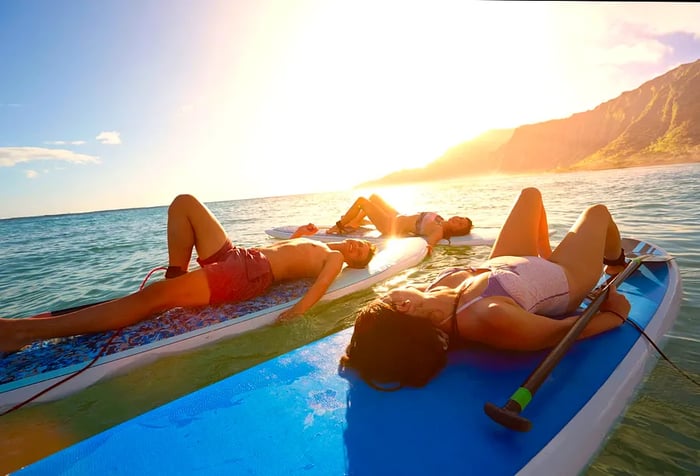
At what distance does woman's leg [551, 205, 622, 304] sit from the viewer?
2.65m

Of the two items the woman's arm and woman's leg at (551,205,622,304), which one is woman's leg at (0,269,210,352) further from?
woman's leg at (551,205,622,304)

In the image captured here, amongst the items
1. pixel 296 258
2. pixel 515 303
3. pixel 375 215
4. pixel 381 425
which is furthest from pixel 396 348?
pixel 375 215

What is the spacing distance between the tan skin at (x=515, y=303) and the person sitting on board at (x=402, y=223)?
11.9ft

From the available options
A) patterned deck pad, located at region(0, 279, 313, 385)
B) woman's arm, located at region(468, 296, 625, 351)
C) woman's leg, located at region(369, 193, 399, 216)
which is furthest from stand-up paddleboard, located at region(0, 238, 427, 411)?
woman's leg, located at region(369, 193, 399, 216)

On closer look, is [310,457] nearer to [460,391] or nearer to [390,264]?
[460,391]

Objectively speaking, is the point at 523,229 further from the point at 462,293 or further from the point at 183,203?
the point at 183,203

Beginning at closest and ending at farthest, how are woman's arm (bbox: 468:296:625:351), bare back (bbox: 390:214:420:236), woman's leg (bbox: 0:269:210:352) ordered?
woman's arm (bbox: 468:296:625:351) < woman's leg (bbox: 0:269:210:352) < bare back (bbox: 390:214:420:236)

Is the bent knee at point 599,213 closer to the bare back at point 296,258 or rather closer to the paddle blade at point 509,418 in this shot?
the paddle blade at point 509,418

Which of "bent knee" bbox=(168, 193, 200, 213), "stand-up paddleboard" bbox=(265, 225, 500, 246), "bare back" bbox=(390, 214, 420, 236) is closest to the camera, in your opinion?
"bent knee" bbox=(168, 193, 200, 213)

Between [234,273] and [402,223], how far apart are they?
15.6 feet

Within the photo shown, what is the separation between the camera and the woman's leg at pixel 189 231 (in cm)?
362

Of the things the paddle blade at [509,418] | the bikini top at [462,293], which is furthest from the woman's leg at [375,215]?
the paddle blade at [509,418]

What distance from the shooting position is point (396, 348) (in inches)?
78.3

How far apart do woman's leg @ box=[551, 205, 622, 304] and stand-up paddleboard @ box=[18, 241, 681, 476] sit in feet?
1.33
